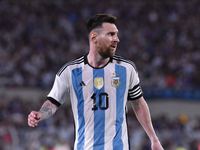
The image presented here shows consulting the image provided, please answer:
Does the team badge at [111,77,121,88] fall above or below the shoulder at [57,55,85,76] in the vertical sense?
below

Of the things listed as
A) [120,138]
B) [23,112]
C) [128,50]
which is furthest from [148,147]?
[120,138]

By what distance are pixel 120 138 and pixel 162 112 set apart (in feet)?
36.4

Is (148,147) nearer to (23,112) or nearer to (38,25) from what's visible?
(23,112)

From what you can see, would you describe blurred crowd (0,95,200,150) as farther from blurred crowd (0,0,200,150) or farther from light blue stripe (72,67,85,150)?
light blue stripe (72,67,85,150)

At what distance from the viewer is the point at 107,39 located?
3703 mm

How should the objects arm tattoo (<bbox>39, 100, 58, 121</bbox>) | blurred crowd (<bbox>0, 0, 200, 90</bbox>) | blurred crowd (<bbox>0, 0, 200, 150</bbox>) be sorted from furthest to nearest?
blurred crowd (<bbox>0, 0, 200, 90</bbox>)
blurred crowd (<bbox>0, 0, 200, 150</bbox>)
arm tattoo (<bbox>39, 100, 58, 121</bbox>)

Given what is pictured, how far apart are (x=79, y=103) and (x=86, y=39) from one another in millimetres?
13078

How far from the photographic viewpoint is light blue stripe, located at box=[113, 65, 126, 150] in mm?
3730

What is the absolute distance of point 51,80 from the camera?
47.6 ft

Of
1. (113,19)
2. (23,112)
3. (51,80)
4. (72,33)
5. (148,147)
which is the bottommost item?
(148,147)

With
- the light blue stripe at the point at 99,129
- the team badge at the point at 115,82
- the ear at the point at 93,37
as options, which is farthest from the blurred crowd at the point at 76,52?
the ear at the point at 93,37

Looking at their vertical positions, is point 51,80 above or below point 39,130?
above

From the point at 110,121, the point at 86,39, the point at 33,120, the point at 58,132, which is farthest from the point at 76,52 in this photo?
the point at 33,120

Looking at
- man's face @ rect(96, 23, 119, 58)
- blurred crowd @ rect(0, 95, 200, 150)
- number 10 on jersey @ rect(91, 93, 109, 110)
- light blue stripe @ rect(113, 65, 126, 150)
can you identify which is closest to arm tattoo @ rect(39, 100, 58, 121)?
number 10 on jersey @ rect(91, 93, 109, 110)
